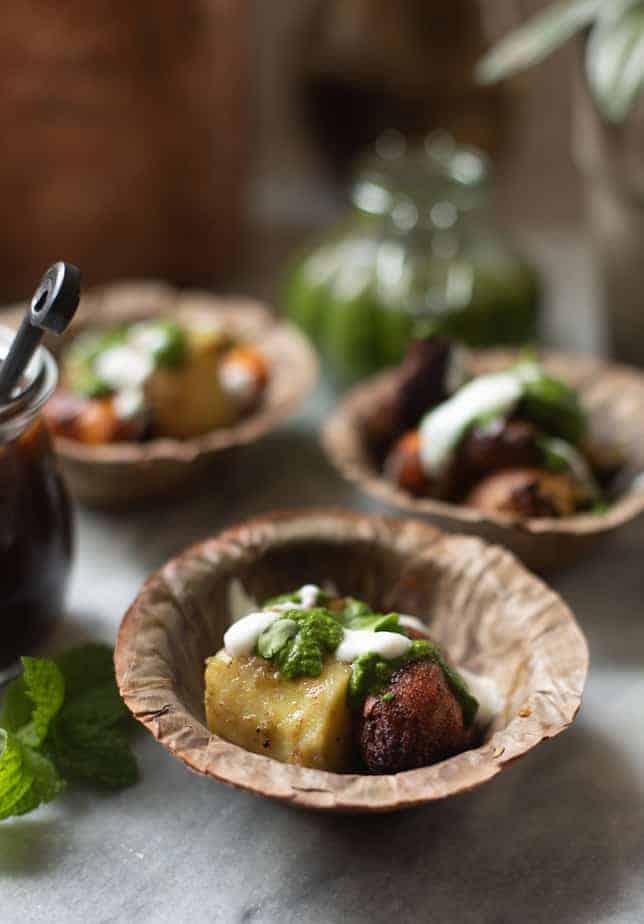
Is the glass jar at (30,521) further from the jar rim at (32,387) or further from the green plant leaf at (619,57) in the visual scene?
the green plant leaf at (619,57)

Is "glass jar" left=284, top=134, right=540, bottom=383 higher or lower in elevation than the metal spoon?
lower

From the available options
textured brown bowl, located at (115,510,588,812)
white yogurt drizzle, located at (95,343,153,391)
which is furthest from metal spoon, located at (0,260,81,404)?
white yogurt drizzle, located at (95,343,153,391)

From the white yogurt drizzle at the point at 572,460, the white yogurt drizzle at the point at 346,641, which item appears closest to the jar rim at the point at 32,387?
the white yogurt drizzle at the point at 346,641

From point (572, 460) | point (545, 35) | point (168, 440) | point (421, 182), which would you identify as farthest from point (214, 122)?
point (572, 460)

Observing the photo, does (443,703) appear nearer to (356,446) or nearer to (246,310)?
(356,446)

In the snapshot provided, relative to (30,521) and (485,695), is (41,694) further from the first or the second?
(485,695)

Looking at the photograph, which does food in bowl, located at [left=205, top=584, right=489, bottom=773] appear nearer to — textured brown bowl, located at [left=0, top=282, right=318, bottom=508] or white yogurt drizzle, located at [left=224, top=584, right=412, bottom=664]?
white yogurt drizzle, located at [left=224, top=584, right=412, bottom=664]

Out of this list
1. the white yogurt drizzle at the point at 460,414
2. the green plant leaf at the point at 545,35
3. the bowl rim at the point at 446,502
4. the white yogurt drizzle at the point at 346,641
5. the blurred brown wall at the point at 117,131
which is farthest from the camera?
the blurred brown wall at the point at 117,131

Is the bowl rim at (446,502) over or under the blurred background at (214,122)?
under
